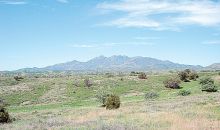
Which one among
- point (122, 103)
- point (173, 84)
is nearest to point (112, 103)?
point (122, 103)

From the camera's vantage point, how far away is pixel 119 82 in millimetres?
95938

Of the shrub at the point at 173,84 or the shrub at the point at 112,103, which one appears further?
the shrub at the point at 173,84

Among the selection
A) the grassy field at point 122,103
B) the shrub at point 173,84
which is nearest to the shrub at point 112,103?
the grassy field at point 122,103

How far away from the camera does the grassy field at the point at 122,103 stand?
28395 millimetres

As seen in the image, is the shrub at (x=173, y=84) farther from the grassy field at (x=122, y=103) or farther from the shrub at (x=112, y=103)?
the shrub at (x=112, y=103)

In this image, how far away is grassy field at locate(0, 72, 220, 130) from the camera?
93.2ft

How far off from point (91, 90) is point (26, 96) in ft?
46.0

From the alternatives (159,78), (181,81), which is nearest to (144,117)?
(181,81)

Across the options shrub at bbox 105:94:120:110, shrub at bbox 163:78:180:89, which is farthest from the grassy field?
shrub at bbox 163:78:180:89

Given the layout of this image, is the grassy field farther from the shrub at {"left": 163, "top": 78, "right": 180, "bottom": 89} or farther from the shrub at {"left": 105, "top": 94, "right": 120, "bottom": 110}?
the shrub at {"left": 163, "top": 78, "right": 180, "bottom": 89}

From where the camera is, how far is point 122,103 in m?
52.0

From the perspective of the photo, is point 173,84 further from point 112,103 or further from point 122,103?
point 112,103

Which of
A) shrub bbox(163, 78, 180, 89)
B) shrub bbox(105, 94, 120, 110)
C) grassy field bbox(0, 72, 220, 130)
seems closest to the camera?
grassy field bbox(0, 72, 220, 130)

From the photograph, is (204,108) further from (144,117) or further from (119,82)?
(119,82)
